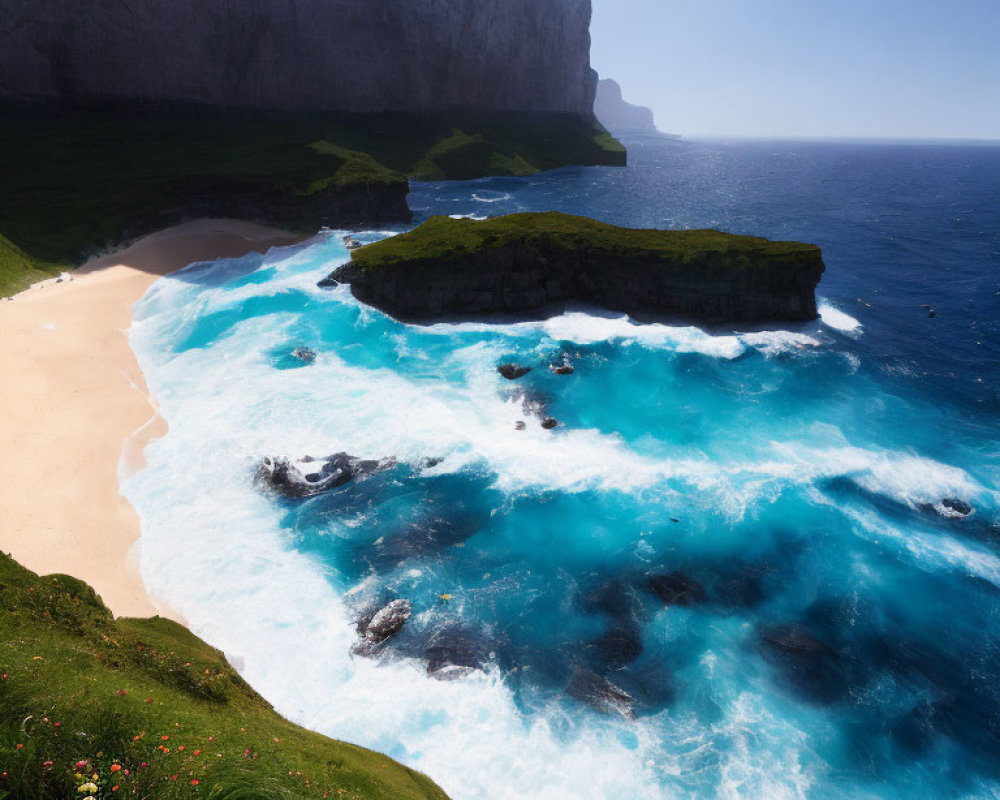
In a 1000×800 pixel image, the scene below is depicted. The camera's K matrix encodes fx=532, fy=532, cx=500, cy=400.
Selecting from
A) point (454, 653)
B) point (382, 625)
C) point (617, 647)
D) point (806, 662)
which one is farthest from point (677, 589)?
point (382, 625)

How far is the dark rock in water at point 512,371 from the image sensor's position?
44.9 metres

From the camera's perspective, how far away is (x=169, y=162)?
8388 centimetres

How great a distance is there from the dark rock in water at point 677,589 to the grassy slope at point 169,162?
64583 millimetres

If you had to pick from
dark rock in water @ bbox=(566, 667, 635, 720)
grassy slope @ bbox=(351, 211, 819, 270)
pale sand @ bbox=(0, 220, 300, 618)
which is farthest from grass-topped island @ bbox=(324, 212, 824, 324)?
dark rock in water @ bbox=(566, 667, 635, 720)

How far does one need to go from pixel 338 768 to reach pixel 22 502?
84.3 ft

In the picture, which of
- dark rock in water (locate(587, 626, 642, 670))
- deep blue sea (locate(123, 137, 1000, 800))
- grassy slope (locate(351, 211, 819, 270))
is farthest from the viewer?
grassy slope (locate(351, 211, 819, 270))

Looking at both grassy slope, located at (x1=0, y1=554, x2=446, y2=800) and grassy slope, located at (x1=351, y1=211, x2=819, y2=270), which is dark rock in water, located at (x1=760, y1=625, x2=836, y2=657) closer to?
grassy slope, located at (x1=0, y1=554, x2=446, y2=800)

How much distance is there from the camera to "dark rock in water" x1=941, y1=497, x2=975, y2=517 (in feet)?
105

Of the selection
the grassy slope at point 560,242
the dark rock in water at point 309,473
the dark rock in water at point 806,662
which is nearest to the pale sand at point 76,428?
the dark rock in water at point 309,473

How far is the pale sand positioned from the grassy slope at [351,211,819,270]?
2539 cm

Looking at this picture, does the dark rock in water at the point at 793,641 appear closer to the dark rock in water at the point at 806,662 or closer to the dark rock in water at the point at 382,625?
the dark rock in water at the point at 806,662

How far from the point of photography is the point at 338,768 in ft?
47.5

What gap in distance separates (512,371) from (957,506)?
3092 cm

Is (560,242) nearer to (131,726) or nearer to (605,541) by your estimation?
(605,541)
